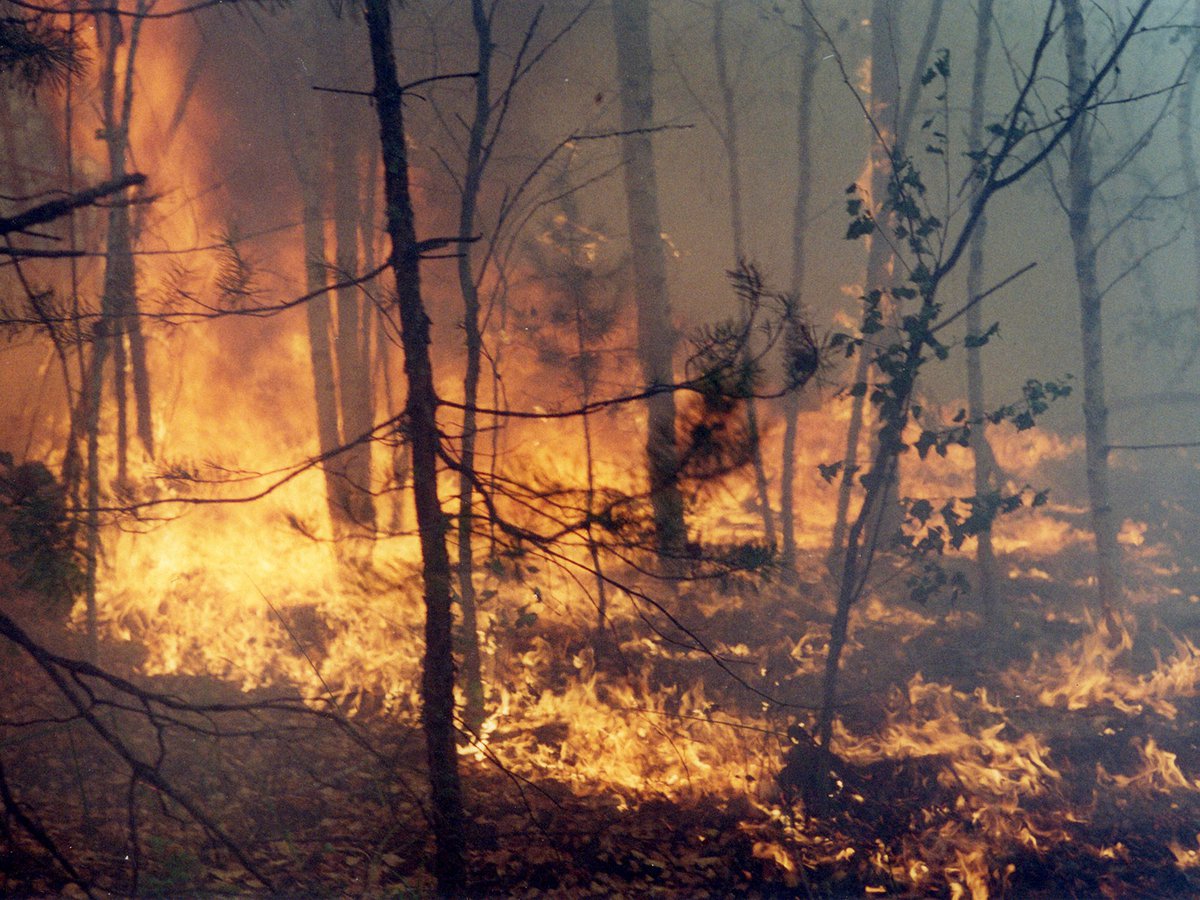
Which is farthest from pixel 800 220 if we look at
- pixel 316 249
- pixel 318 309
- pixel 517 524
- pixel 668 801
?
pixel 517 524

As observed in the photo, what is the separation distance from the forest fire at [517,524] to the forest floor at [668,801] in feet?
0.13

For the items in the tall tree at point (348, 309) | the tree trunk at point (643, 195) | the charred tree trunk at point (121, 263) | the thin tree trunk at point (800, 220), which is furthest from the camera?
the thin tree trunk at point (800, 220)

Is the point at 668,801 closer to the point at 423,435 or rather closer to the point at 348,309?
the point at 423,435

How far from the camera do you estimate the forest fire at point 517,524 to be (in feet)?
11.4

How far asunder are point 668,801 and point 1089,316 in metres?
6.07

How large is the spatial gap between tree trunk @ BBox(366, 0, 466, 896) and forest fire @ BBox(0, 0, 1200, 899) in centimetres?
2

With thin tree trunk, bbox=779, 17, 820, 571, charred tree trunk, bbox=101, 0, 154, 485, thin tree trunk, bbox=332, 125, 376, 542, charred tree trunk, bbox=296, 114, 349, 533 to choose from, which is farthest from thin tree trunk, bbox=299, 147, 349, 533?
thin tree trunk, bbox=779, 17, 820, 571

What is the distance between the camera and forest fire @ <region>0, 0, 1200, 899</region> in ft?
11.4

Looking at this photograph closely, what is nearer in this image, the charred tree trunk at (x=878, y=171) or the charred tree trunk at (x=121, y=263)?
the charred tree trunk at (x=121, y=263)

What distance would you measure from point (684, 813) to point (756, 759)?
3.16 ft

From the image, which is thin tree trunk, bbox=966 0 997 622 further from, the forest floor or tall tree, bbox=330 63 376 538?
tall tree, bbox=330 63 376 538

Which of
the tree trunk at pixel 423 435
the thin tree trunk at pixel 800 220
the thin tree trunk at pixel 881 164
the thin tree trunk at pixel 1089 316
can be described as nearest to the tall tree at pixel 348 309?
the tree trunk at pixel 423 435

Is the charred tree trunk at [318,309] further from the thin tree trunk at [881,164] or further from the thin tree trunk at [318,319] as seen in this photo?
the thin tree trunk at [881,164]

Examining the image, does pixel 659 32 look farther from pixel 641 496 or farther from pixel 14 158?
pixel 641 496
